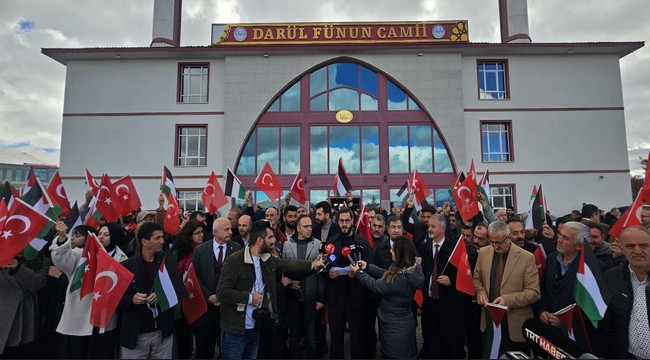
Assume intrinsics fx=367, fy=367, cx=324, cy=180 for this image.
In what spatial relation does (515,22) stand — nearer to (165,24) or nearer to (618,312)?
(165,24)

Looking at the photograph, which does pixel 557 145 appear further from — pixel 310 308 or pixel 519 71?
pixel 310 308

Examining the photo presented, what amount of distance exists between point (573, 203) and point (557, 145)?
3.22 metres

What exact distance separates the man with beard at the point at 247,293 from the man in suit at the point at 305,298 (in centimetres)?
89

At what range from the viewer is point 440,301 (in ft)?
16.0

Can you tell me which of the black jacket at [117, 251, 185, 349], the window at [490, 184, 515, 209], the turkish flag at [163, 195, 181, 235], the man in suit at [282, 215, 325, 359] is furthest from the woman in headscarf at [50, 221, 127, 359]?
the window at [490, 184, 515, 209]

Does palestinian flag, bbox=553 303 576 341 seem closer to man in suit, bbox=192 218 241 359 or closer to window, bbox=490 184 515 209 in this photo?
man in suit, bbox=192 218 241 359

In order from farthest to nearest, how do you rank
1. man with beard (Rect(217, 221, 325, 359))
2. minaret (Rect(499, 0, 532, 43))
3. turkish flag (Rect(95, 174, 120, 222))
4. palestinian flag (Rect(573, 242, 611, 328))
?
minaret (Rect(499, 0, 532, 43)), turkish flag (Rect(95, 174, 120, 222)), man with beard (Rect(217, 221, 325, 359)), palestinian flag (Rect(573, 242, 611, 328))

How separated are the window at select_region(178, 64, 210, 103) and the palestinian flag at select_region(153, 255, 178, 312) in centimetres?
1849

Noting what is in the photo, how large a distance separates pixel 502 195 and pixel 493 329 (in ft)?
57.7

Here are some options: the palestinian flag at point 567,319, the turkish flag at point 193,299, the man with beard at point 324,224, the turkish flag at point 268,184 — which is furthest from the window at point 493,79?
the turkish flag at point 193,299

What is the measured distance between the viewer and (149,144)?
20172mm

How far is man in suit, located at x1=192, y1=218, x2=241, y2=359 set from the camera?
4.72 meters

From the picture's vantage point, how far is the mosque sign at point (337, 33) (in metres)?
20.6

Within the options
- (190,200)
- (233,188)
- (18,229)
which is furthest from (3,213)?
(190,200)
